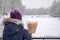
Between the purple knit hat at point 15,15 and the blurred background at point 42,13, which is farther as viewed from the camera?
the blurred background at point 42,13

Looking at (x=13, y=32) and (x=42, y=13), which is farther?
(x=42, y=13)

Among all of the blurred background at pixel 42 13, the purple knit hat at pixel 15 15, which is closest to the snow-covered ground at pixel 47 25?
the blurred background at pixel 42 13

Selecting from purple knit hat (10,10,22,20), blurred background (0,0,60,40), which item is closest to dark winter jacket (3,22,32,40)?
purple knit hat (10,10,22,20)

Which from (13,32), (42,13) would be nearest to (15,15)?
(13,32)

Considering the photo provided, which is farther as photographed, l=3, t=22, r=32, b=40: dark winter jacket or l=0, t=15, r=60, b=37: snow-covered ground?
l=0, t=15, r=60, b=37: snow-covered ground

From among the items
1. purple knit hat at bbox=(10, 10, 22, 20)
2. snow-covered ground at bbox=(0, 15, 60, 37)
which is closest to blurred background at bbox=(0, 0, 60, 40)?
snow-covered ground at bbox=(0, 15, 60, 37)

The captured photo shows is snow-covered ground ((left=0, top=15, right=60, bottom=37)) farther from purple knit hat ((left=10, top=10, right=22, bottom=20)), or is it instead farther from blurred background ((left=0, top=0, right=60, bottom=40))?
purple knit hat ((left=10, top=10, right=22, bottom=20))

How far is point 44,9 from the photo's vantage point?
3.63 m

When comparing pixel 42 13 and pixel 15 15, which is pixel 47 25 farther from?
pixel 15 15

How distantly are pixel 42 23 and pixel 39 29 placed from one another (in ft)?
0.45

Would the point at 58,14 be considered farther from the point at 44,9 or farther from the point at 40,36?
the point at 40,36

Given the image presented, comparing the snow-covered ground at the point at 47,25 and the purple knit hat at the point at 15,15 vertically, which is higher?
the purple knit hat at the point at 15,15

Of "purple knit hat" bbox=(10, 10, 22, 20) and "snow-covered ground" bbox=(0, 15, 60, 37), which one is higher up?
"purple knit hat" bbox=(10, 10, 22, 20)

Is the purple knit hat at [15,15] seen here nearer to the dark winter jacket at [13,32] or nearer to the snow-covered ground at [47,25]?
the dark winter jacket at [13,32]
